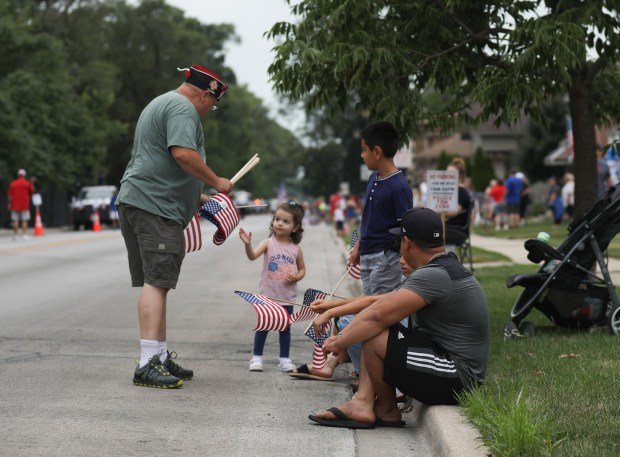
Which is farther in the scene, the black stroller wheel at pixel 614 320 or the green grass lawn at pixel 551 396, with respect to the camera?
the black stroller wheel at pixel 614 320

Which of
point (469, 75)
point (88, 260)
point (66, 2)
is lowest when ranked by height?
point (88, 260)

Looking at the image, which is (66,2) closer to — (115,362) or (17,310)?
(17,310)

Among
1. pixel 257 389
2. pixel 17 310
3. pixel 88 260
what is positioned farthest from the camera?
pixel 88 260

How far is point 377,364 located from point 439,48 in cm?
522

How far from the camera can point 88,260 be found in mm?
22188

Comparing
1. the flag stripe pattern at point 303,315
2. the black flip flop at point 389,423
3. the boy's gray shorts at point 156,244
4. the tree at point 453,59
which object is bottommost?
the black flip flop at point 389,423

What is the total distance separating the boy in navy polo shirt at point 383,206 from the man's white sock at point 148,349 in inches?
62.7

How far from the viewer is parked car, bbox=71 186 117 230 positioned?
147 feet

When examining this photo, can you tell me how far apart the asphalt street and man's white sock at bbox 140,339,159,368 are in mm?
201

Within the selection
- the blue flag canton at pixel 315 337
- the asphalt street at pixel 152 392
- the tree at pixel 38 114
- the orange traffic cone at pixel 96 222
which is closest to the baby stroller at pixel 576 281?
the asphalt street at pixel 152 392

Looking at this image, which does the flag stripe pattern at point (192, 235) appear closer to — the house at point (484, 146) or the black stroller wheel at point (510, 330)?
the black stroller wheel at point (510, 330)

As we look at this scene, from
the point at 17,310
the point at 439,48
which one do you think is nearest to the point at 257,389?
the point at 439,48

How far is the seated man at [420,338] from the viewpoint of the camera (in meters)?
6.19

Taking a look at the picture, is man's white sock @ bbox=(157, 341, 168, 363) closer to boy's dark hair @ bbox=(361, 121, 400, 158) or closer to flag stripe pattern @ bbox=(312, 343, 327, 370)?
flag stripe pattern @ bbox=(312, 343, 327, 370)
